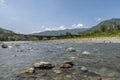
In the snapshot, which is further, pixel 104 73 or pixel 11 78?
pixel 104 73

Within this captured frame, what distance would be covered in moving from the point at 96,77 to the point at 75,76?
1588mm

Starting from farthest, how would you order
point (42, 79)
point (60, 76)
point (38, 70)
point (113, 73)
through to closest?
point (38, 70) → point (113, 73) → point (60, 76) → point (42, 79)

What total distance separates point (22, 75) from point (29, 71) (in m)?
0.95

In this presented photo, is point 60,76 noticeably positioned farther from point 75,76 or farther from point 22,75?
point 22,75

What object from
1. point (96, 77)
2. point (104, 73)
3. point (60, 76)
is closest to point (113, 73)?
point (104, 73)

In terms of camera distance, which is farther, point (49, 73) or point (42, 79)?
point (49, 73)

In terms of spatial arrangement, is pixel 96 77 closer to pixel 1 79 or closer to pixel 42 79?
pixel 42 79

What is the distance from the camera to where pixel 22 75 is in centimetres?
1543

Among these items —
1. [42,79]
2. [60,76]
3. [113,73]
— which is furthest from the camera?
[113,73]

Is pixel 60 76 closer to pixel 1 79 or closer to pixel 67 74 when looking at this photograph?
pixel 67 74

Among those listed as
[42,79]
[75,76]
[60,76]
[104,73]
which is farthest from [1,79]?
[104,73]

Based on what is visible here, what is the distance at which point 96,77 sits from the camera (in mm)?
14719

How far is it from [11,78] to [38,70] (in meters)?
3.12

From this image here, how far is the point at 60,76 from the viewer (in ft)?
49.6
